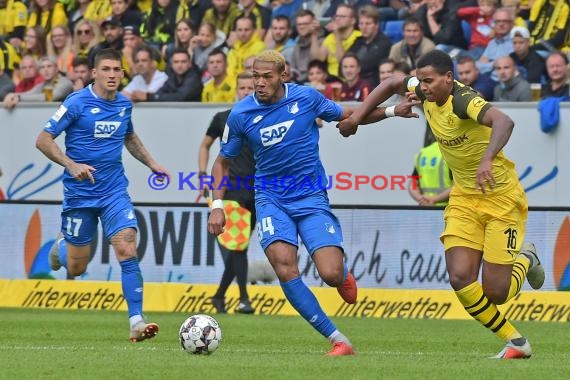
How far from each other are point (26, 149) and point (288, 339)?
29.2ft

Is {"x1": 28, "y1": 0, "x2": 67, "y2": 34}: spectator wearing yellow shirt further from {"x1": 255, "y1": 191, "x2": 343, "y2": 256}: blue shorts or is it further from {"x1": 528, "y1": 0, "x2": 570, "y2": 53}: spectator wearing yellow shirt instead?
{"x1": 255, "y1": 191, "x2": 343, "y2": 256}: blue shorts

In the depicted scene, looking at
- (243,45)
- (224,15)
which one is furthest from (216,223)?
(224,15)

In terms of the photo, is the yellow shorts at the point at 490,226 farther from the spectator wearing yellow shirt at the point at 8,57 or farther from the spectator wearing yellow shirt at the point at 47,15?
the spectator wearing yellow shirt at the point at 47,15

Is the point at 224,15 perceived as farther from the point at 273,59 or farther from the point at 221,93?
the point at 273,59

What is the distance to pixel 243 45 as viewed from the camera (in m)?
21.2

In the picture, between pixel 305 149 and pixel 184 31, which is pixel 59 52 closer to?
pixel 184 31

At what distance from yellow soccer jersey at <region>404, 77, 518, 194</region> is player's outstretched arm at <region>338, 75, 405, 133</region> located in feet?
0.29

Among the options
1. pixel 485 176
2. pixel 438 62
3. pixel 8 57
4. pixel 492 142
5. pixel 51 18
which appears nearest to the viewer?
pixel 485 176

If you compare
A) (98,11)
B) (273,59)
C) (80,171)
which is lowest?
(98,11)

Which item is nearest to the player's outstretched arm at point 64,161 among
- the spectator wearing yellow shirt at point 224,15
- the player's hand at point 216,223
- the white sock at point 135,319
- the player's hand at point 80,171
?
the player's hand at point 80,171

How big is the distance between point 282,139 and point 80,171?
2.18m

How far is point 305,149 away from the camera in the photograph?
37.2 feet

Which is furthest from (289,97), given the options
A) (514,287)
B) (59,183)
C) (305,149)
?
(59,183)

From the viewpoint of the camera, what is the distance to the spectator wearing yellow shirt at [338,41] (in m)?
20.7
